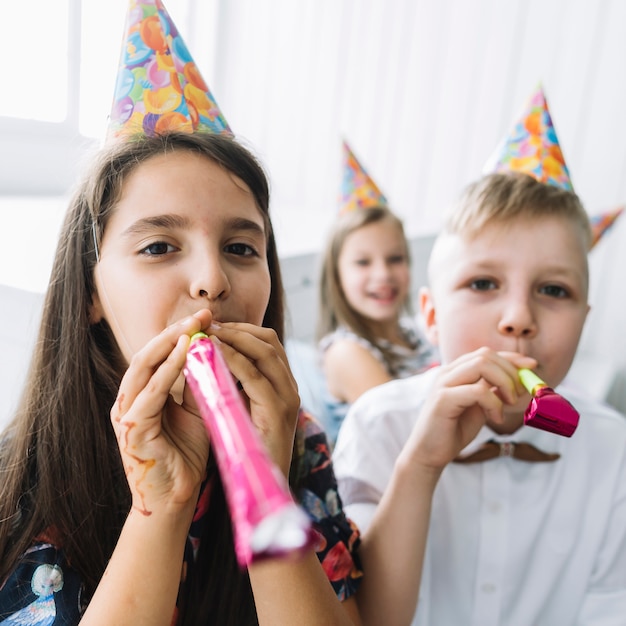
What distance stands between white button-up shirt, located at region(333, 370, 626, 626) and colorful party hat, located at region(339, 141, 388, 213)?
3.35ft

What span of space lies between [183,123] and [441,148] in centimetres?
212

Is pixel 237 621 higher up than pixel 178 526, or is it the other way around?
pixel 178 526

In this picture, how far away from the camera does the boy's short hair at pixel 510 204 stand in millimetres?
934

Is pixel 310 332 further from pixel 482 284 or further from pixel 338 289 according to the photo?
pixel 482 284

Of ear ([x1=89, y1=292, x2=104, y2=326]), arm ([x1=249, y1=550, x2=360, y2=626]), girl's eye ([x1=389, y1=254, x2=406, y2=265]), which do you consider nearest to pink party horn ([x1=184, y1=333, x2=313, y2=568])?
arm ([x1=249, y1=550, x2=360, y2=626])

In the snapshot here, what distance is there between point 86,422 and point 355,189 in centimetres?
134

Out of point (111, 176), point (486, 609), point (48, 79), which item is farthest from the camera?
point (48, 79)

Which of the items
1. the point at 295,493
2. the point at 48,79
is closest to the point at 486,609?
the point at 295,493

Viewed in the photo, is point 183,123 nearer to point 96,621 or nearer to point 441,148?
point 96,621

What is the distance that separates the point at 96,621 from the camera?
0.55 m

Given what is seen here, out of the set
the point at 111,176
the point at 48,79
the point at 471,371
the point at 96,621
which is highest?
the point at 48,79

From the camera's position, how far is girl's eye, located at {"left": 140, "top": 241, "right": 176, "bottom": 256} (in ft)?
2.10

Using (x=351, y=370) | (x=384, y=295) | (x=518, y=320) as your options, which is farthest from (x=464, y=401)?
(x=384, y=295)

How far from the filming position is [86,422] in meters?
0.71
